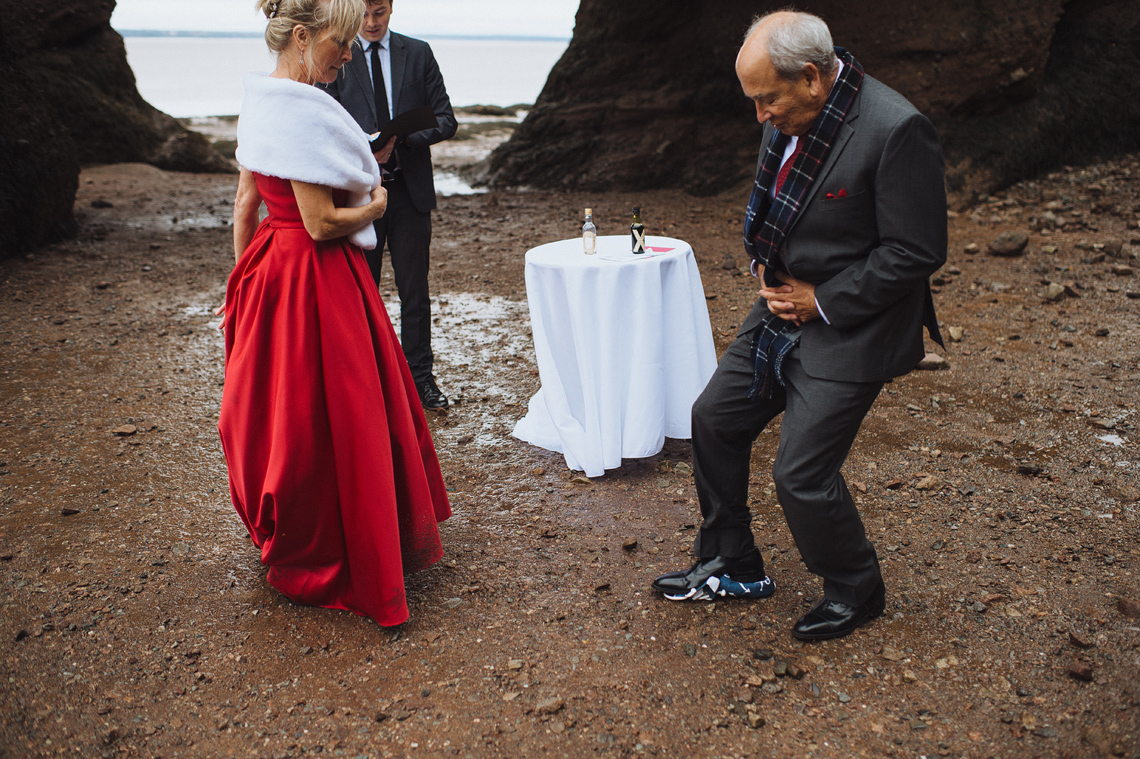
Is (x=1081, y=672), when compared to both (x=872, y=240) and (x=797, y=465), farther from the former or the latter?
(x=872, y=240)

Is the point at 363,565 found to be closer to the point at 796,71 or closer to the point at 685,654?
the point at 685,654

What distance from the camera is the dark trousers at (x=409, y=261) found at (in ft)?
14.1

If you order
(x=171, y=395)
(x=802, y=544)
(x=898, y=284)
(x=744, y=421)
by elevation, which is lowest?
(x=171, y=395)

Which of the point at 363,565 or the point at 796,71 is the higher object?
the point at 796,71

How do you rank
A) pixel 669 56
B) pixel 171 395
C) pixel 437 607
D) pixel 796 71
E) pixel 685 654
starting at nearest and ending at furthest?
pixel 796 71, pixel 685 654, pixel 437 607, pixel 171 395, pixel 669 56

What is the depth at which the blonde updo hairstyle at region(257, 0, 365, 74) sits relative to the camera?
95.7 inches

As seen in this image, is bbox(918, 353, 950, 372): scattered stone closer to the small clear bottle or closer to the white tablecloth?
the white tablecloth

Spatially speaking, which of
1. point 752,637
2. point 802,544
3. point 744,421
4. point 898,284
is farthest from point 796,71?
point 752,637

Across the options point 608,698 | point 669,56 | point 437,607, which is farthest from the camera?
point 669,56

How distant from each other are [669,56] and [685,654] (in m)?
9.30

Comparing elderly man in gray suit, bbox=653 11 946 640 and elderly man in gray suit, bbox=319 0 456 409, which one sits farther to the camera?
elderly man in gray suit, bbox=319 0 456 409

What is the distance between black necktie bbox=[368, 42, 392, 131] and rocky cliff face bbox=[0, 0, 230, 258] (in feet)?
16.1

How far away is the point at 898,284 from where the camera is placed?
84.4 inches

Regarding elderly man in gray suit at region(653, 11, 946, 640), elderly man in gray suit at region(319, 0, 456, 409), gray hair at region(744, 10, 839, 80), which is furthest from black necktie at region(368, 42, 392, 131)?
gray hair at region(744, 10, 839, 80)
